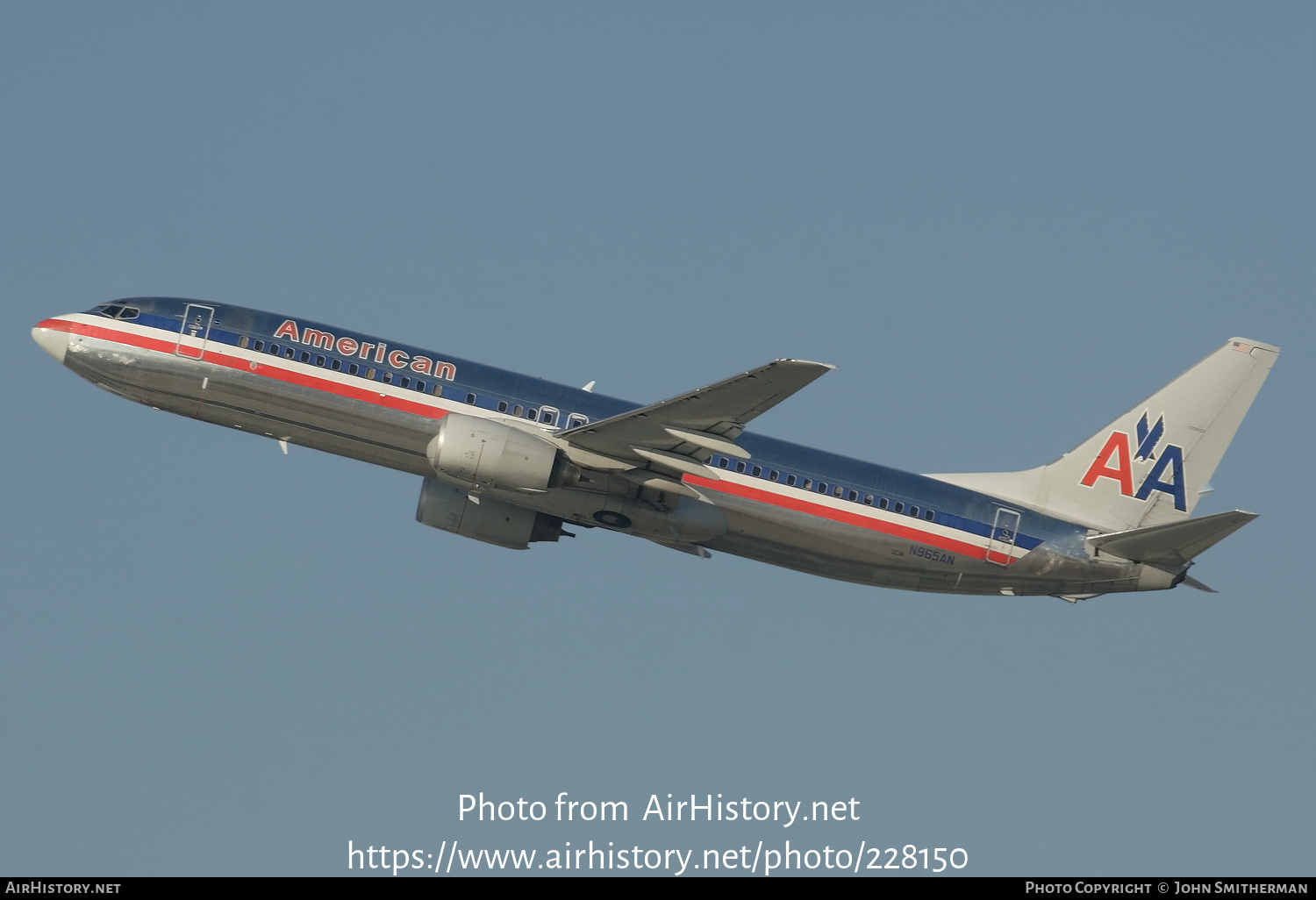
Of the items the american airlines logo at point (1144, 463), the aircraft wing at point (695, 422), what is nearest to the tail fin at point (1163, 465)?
the american airlines logo at point (1144, 463)

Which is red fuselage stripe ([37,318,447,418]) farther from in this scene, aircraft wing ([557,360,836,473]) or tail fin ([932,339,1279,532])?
tail fin ([932,339,1279,532])

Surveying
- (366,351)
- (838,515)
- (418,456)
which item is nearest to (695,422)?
(838,515)

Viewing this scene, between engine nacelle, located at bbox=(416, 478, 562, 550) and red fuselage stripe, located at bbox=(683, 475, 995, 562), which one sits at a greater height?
red fuselage stripe, located at bbox=(683, 475, 995, 562)

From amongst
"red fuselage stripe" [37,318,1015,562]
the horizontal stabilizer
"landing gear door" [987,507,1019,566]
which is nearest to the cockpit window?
"red fuselage stripe" [37,318,1015,562]

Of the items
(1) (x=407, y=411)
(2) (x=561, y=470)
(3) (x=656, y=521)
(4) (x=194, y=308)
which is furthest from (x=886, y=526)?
(4) (x=194, y=308)

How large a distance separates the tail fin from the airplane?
1218mm

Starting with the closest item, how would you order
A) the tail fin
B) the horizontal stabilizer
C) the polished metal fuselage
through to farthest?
the horizontal stabilizer → the polished metal fuselage → the tail fin

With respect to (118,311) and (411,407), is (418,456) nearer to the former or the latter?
(411,407)

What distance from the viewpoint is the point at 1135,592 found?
4744 centimetres

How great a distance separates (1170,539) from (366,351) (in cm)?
2668

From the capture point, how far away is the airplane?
43.0 meters

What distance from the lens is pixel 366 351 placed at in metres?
44.8

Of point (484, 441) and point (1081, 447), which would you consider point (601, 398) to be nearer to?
point (484, 441)

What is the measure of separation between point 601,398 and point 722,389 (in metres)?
7.11
